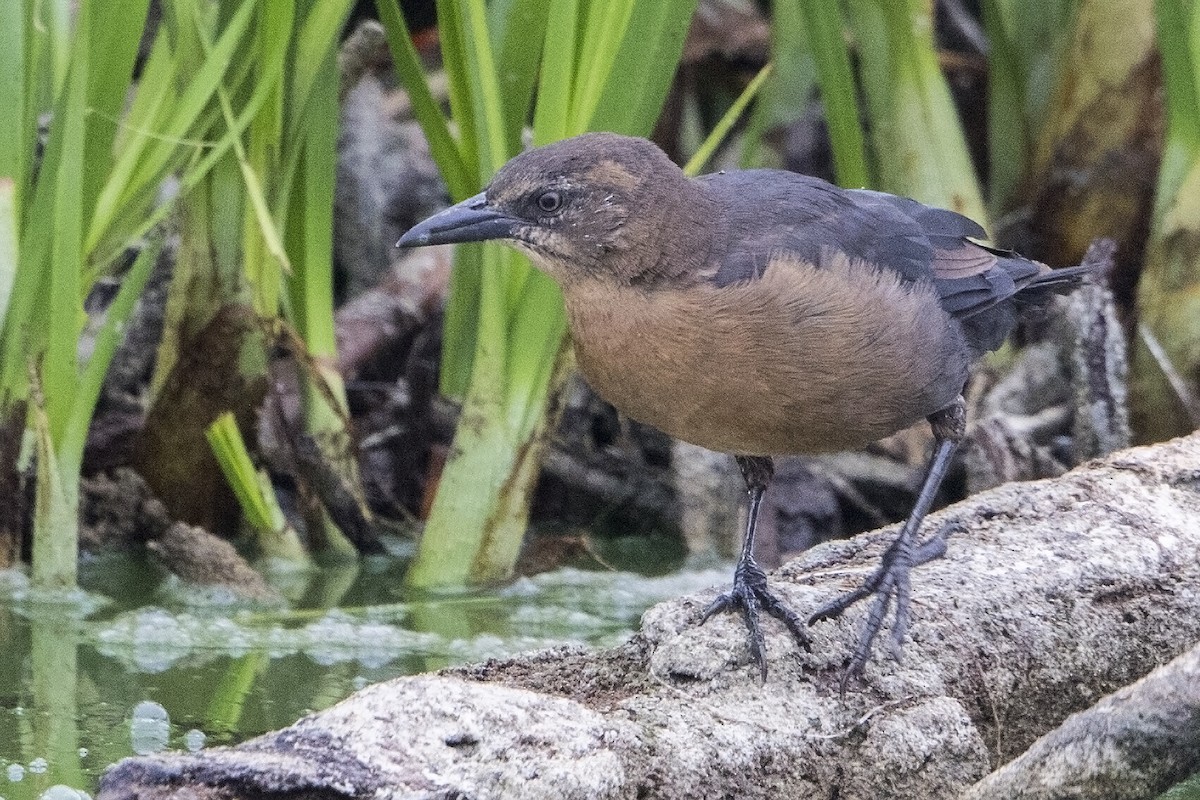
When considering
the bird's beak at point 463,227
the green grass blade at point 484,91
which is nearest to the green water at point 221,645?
the bird's beak at point 463,227

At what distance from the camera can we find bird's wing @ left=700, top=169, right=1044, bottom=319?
10.2 ft

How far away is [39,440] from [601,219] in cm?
162

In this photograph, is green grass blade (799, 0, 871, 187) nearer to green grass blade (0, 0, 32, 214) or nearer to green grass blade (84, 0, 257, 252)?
green grass blade (84, 0, 257, 252)

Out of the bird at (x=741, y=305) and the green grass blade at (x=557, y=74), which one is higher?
the green grass blade at (x=557, y=74)

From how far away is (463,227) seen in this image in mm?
3117

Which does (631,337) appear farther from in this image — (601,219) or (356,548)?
(356,548)

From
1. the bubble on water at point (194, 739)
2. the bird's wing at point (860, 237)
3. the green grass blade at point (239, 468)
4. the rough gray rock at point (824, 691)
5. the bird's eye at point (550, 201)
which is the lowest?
the bubble on water at point (194, 739)

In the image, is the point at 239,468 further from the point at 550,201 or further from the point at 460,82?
the point at 550,201

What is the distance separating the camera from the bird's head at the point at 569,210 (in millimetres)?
3086

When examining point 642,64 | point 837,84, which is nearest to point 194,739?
point 642,64

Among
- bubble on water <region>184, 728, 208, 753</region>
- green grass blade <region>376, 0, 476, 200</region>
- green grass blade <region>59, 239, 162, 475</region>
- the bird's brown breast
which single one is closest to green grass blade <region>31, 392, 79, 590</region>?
green grass blade <region>59, 239, 162, 475</region>

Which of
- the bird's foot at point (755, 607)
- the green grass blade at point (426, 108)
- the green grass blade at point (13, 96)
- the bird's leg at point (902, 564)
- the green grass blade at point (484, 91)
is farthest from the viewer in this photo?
the green grass blade at point (426, 108)

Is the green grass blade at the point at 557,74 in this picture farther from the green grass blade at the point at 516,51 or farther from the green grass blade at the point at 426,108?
the green grass blade at the point at 426,108

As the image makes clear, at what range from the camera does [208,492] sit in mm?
4652
